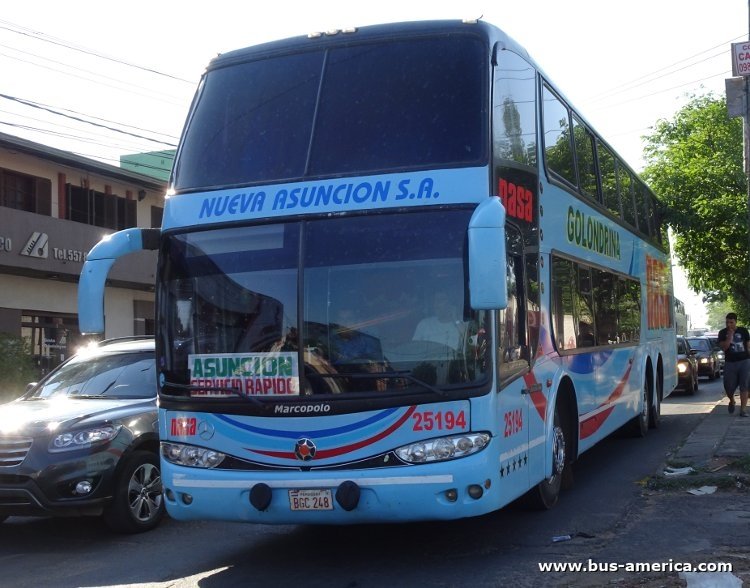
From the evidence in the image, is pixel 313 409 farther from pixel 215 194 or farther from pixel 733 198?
pixel 733 198

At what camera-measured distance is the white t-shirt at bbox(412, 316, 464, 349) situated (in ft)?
20.8

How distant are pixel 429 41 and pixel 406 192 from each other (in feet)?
4.46

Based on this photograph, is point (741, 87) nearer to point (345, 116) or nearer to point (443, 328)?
point (345, 116)

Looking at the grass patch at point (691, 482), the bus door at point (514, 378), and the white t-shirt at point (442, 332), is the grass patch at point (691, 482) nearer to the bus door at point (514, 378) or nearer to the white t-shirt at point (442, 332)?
the bus door at point (514, 378)

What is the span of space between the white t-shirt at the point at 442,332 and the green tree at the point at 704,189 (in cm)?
2655

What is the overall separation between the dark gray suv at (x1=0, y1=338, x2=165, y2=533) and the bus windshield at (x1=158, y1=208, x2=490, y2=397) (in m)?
1.56

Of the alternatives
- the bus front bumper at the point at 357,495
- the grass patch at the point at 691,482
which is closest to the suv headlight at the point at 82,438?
the bus front bumper at the point at 357,495

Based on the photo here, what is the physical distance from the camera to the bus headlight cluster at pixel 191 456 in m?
6.66

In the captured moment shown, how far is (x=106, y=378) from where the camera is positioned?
934cm

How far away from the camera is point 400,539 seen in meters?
7.54

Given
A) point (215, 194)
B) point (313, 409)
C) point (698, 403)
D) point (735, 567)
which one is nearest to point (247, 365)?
point (313, 409)

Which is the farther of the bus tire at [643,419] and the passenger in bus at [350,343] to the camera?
the bus tire at [643,419]

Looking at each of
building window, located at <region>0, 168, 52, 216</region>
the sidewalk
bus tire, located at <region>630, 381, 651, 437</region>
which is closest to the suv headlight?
the sidewalk

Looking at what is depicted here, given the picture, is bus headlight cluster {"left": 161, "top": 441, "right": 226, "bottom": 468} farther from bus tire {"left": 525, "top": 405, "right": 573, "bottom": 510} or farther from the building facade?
the building facade
